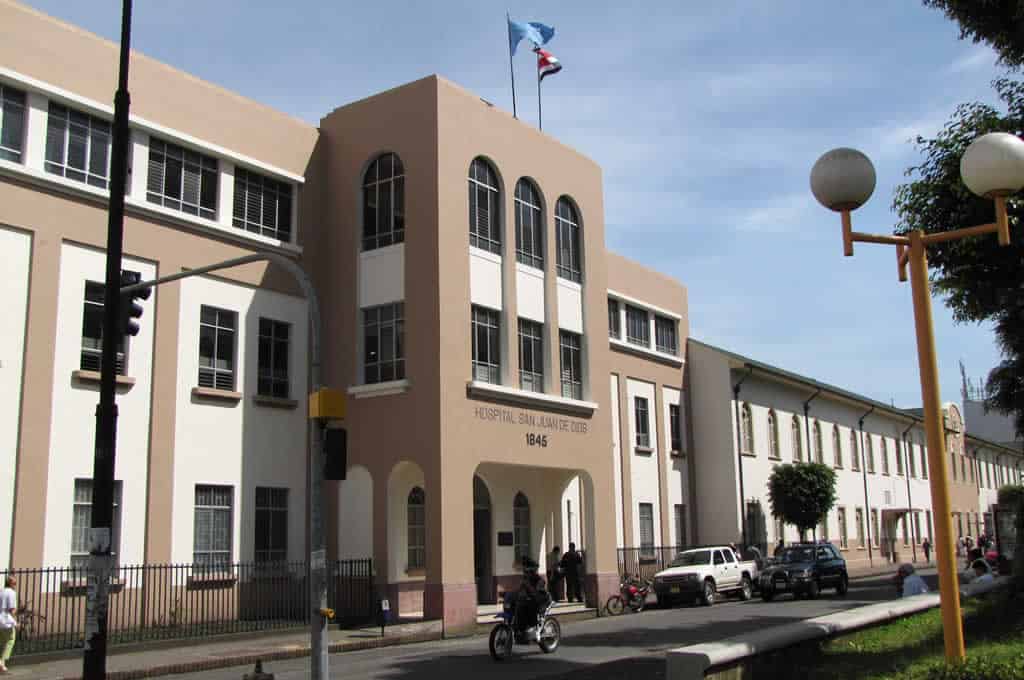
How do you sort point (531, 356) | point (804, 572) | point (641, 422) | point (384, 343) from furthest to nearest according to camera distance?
1. point (641, 422)
2. point (804, 572)
3. point (531, 356)
4. point (384, 343)

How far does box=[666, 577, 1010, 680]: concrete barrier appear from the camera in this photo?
296 inches

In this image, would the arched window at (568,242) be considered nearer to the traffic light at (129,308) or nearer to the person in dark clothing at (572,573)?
the person in dark clothing at (572,573)

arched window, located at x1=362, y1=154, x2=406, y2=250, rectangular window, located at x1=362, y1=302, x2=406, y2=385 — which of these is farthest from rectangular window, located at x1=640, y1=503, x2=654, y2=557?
arched window, located at x1=362, y1=154, x2=406, y2=250

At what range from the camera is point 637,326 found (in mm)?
37375

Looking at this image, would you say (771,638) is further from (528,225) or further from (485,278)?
(528,225)

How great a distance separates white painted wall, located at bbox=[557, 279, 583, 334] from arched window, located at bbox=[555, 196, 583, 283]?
0.26m

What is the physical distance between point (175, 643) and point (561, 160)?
53.9ft

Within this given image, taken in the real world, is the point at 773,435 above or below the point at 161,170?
below

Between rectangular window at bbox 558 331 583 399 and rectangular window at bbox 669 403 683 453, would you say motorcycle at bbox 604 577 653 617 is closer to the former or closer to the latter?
rectangular window at bbox 558 331 583 399

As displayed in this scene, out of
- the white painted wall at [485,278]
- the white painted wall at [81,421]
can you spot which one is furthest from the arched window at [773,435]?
the white painted wall at [81,421]

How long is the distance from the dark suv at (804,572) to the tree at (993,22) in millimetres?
18595

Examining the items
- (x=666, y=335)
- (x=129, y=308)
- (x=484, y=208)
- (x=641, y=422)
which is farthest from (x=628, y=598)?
(x=129, y=308)

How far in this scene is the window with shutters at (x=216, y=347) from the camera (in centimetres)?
2275

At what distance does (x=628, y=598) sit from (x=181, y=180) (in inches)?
610
